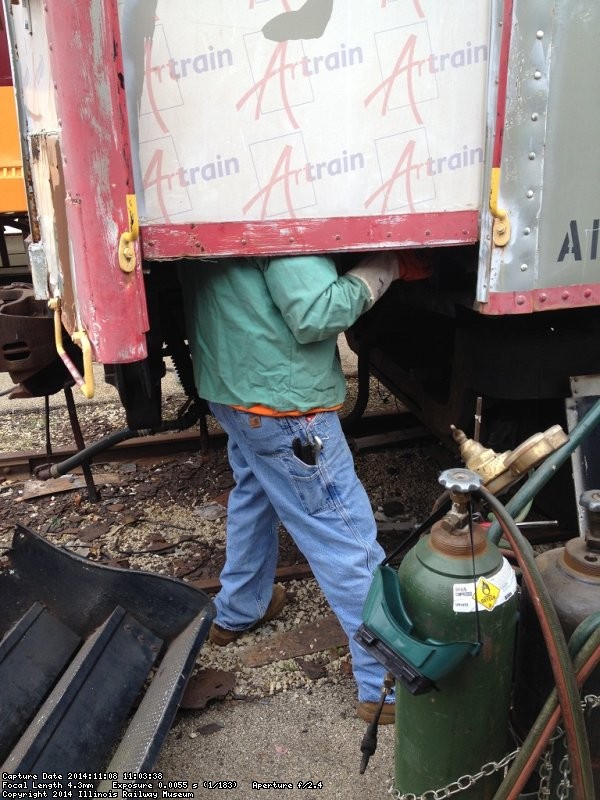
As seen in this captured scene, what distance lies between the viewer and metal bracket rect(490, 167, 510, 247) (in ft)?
6.58

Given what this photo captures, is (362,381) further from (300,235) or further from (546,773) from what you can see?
(546,773)

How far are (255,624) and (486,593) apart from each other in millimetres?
1604

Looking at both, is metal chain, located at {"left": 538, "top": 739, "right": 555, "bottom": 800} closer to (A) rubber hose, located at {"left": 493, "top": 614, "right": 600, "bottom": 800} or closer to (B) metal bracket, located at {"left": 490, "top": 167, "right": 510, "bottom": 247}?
(A) rubber hose, located at {"left": 493, "top": 614, "right": 600, "bottom": 800}

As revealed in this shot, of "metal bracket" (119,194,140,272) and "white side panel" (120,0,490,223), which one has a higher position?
"white side panel" (120,0,490,223)

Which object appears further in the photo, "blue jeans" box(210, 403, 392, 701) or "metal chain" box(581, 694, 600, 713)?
"blue jeans" box(210, 403, 392, 701)

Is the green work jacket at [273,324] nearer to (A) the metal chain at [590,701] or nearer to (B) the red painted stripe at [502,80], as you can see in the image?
(B) the red painted stripe at [502,80]

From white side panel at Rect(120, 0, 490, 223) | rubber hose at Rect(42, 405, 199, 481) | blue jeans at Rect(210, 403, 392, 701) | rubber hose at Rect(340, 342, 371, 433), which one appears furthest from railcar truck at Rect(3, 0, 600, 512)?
rubber hose at Rect(340, 342, 371, 433)

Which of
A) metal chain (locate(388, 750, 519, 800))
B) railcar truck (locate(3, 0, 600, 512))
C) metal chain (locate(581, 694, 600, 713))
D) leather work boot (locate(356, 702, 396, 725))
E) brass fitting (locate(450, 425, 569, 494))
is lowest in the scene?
leather work boot (locate(356, 702, 396, 725))

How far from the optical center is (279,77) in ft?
6.00

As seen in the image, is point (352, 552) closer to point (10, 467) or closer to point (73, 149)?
point (73, 149)

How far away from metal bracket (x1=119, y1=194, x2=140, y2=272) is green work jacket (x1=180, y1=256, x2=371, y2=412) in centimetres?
30

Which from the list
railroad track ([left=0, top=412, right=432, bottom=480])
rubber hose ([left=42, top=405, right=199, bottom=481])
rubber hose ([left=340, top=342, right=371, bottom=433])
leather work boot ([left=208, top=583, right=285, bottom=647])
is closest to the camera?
leather work boot ([left=208, top=583, right=285, bottom=647])

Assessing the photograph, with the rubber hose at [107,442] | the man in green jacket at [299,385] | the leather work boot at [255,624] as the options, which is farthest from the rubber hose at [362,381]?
the man in green jacket at [299,385]

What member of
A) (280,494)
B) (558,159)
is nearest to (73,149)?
(280,494)
